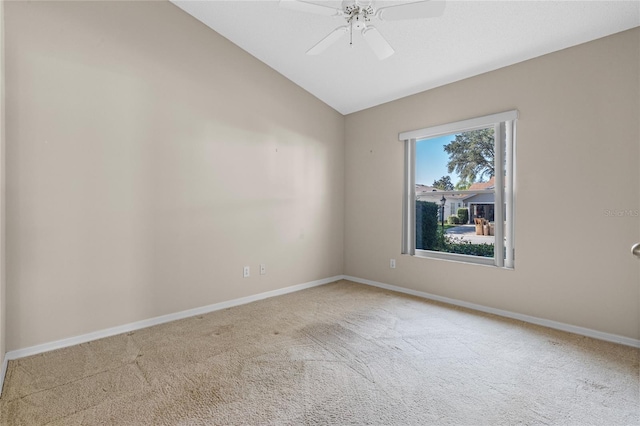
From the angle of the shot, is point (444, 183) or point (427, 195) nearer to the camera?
point (444, 183)

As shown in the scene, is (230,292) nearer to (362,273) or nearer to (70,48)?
(362,273)

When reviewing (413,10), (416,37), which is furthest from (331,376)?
(416,37)

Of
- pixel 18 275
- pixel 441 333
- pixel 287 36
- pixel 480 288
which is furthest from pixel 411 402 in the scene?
pixel 287 36

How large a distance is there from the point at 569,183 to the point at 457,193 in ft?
3.57

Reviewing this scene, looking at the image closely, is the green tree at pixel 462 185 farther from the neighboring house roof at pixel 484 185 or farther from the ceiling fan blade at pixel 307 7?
the ceiling fan blade at pixel 307 7

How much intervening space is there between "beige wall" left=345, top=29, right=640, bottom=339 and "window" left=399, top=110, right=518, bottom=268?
131mm

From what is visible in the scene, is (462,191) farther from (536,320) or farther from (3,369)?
(3,369)

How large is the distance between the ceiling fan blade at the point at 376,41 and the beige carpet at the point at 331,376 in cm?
233

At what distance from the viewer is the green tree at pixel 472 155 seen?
338cm

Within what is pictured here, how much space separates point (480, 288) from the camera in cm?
337

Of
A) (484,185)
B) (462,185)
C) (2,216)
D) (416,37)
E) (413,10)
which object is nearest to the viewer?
(413,10)

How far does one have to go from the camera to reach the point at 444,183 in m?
3.81

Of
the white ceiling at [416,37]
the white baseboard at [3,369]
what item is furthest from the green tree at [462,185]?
the white baseboard at [3,369]

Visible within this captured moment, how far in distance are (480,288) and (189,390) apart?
291 cm
